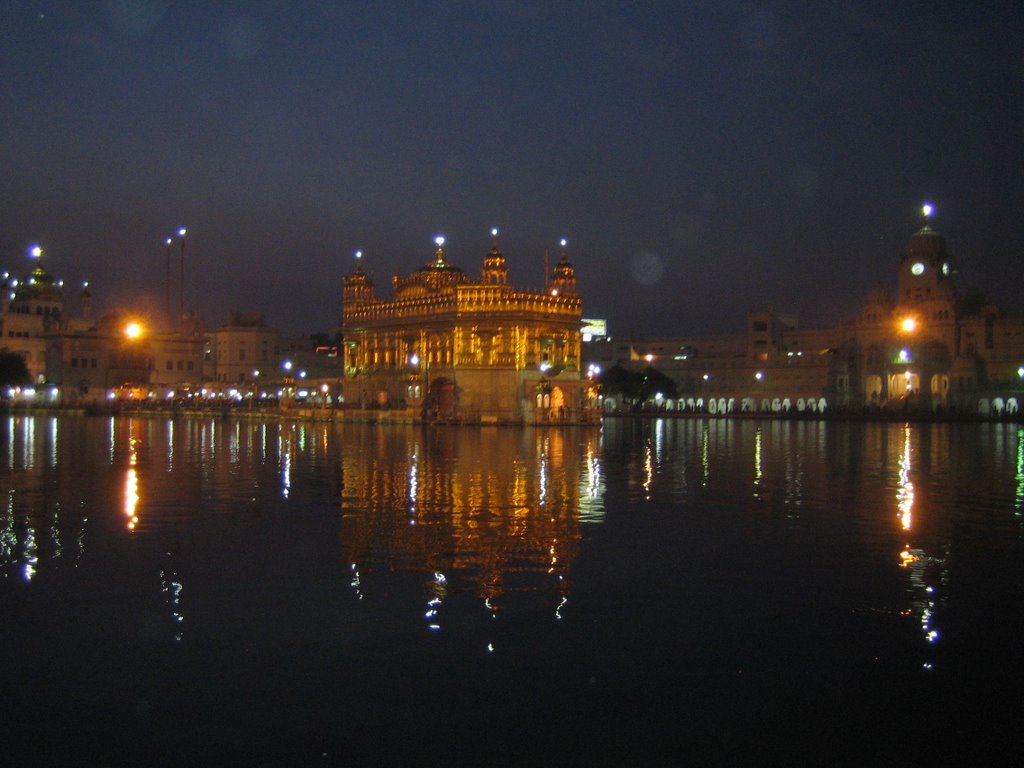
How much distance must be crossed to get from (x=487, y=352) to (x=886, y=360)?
47.0m

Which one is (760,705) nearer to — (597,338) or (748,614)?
(748,614)

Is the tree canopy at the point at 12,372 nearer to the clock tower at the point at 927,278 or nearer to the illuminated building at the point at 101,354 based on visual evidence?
the illuminated building at the point at 101,354

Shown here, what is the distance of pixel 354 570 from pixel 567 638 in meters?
3.74

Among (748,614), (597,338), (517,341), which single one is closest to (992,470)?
(748,614)

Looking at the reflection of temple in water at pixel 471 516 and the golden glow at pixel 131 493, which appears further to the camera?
the golden glow at pixel 131 493

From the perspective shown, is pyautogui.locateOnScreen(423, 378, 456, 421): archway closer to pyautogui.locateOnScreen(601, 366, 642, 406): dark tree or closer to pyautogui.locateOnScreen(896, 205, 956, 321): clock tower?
pyautogui.locateOnScreen(601, 366, 642, 406): dark tree

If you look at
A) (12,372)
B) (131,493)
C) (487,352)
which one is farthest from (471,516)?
(12,372)

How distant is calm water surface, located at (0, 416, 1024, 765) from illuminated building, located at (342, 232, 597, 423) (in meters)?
44.7

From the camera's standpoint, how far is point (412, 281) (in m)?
73.3

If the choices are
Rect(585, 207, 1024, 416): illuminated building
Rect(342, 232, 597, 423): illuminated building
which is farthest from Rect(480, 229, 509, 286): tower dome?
Rect(585, 207, 1024, 416): illuminated building

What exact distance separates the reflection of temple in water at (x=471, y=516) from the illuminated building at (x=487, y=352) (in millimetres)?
31998

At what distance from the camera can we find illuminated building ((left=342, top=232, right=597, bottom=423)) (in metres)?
65.1

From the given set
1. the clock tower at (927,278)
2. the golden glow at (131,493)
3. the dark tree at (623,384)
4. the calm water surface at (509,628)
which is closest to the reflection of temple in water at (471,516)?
the calm water surface at (509,628)

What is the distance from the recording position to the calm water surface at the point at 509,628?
689 centimetres
